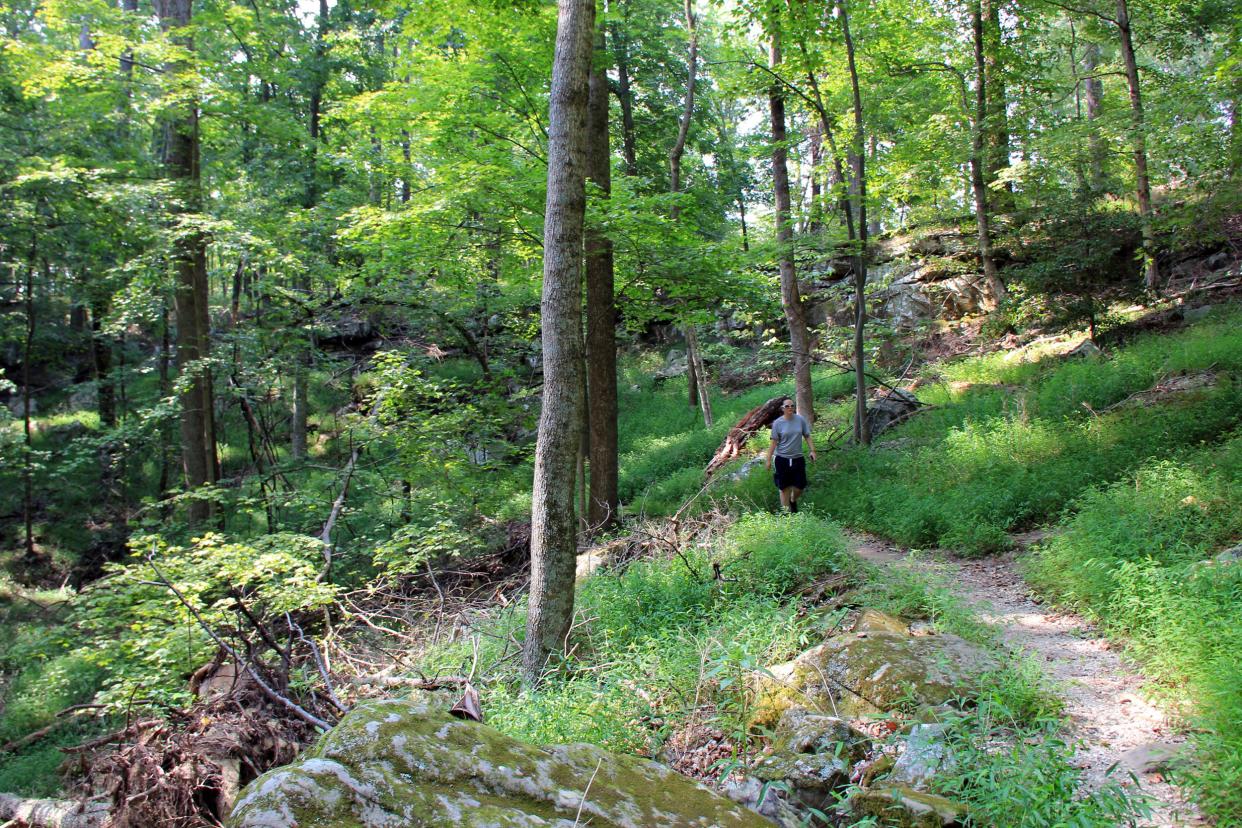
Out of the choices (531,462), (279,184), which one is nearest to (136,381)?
(279,184)

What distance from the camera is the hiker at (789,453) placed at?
32.6ft

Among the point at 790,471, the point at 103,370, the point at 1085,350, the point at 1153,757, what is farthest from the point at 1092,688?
the point at 103,370

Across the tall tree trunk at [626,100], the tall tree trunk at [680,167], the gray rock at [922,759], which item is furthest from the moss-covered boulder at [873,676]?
the tall tree trunk at [626,100]

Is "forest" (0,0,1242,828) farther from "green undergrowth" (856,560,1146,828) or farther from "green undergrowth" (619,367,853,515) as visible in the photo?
"green undergrowth" (619,367,853,515)

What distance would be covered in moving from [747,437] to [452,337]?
22.8 ft

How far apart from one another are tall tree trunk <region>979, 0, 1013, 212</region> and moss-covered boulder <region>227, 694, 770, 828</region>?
15.9m

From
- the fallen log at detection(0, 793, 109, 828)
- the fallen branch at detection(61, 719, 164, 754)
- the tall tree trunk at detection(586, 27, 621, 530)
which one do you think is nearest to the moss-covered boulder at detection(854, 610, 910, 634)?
the fallen branch at detection(61, 719, 164, 754)

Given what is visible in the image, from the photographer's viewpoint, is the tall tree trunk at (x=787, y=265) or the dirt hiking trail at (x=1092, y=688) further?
the tall tree trunk at (x=787, y=265)

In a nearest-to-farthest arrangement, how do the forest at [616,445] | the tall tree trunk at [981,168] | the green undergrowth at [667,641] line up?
the forest at [616,445], the green undergrowth at [667,641], the tall tree trunk at [981,168]

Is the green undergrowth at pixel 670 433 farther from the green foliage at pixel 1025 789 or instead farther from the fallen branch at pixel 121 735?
the green foliage at pixel 1025 789

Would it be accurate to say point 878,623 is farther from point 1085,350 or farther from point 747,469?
point 1085,350

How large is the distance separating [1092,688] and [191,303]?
587 inches

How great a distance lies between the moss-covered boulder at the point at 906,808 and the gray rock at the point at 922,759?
0.74ft

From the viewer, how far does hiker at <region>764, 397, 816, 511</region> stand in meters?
9.95
